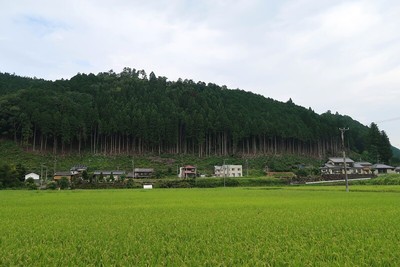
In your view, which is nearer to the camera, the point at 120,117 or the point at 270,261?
the point at 270,261

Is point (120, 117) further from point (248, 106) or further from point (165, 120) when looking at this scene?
point (248, 106)

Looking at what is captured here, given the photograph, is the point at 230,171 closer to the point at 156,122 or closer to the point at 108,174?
the point at 156,122

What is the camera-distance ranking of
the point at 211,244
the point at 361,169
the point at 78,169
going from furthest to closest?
the point at 361,169 → the point at 78,169 → the point at 211,244

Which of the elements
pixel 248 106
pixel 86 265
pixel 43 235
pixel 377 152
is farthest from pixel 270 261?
pixel 248 106

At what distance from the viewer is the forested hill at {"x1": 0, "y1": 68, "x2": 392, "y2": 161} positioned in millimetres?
80062

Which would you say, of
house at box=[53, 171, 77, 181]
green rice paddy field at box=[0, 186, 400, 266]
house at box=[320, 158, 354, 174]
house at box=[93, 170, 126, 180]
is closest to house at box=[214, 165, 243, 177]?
house at box=[320, 158, 354, 174]

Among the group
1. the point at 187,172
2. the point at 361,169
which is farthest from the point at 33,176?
the point at 361,169

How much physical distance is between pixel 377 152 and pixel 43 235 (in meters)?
104

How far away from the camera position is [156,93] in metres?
111

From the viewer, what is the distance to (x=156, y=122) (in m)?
86.9

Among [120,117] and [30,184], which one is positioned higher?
[120,117]

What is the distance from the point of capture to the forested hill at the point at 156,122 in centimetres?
8006

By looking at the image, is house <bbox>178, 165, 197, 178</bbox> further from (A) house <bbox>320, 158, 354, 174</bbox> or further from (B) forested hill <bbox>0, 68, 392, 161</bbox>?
(A) house <bbox>320, 158, 354, 174</bbox>

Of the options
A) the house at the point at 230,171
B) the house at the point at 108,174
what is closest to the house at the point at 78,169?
the house at the point at 108,174
